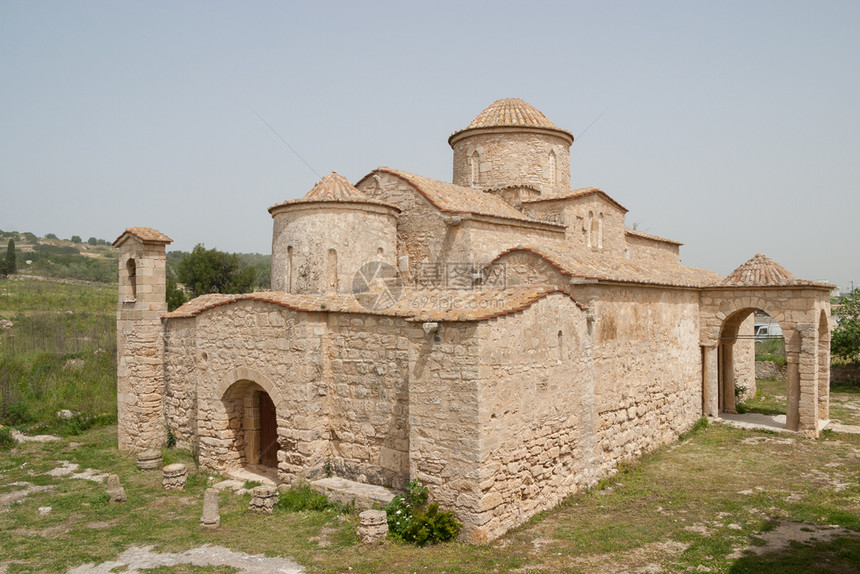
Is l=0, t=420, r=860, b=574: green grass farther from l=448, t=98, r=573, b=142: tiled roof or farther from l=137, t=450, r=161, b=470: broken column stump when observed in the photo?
l=448, t=98, r=573, b=142: tiled roof

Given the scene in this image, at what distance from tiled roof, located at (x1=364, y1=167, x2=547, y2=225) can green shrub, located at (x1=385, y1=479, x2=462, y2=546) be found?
6.24 m

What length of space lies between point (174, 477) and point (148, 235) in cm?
580

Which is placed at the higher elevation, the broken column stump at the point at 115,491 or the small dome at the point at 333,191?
the small dome at the point at 333,191

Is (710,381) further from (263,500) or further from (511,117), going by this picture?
(263,500)

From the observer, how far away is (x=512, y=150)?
53.5 feet

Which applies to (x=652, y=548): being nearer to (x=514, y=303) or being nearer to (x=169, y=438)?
(x=514, y=303)

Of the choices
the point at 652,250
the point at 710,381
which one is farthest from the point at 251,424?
the point at 652,250

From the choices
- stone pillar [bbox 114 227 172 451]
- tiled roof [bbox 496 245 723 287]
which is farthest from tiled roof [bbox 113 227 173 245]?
tiled roof [bbox 496 245 723 287]

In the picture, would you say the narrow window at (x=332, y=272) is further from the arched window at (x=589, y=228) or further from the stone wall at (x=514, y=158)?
the arched window at (x=589, y=228)

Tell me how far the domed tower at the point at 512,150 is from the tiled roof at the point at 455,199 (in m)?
1.75

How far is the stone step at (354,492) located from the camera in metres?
8.71

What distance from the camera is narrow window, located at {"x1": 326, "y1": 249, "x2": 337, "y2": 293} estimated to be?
1154cm

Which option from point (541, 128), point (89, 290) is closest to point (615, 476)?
point (541, 128)

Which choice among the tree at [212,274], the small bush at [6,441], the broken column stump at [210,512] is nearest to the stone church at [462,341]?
the broken column stump at [210,512]
